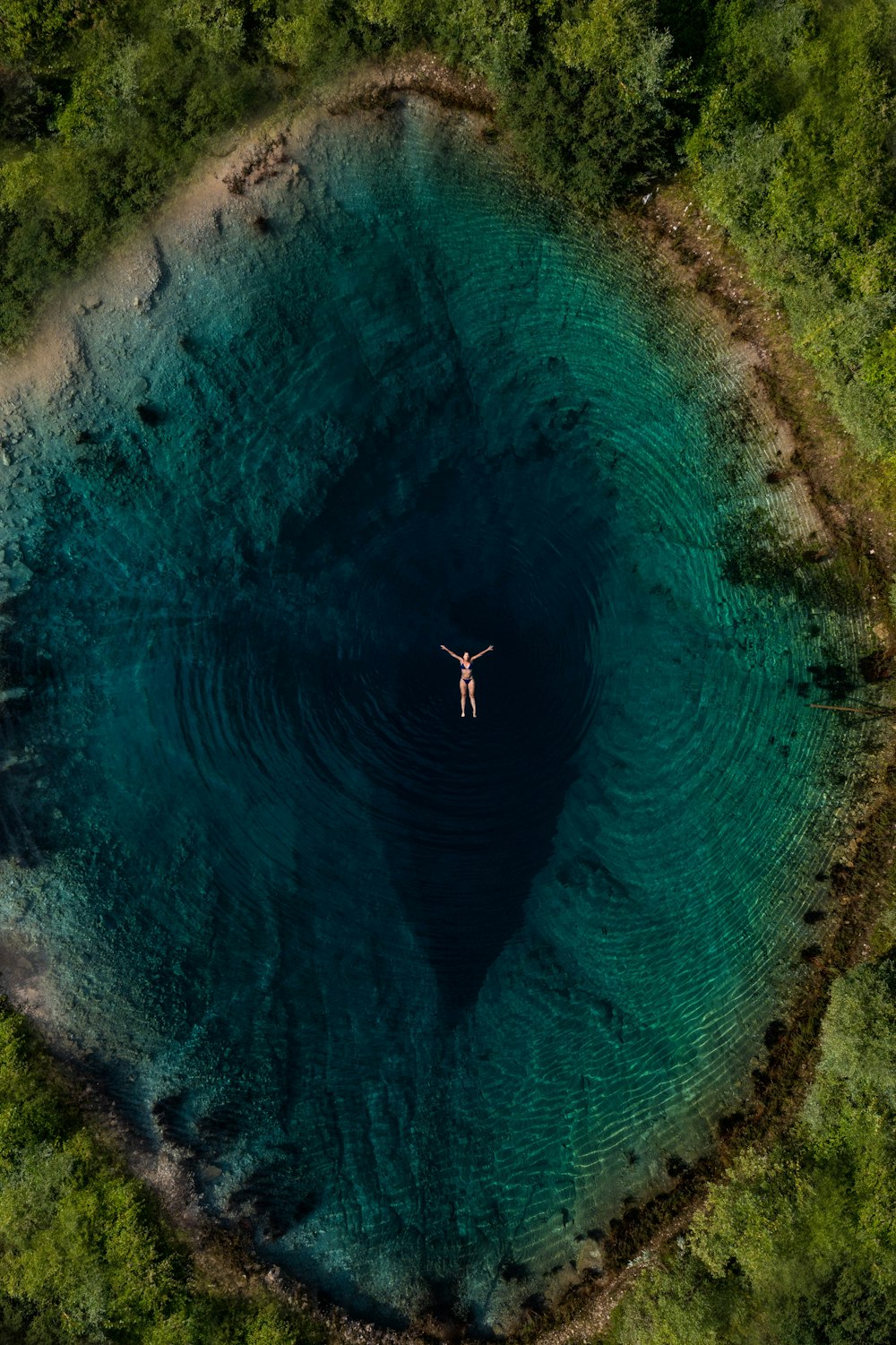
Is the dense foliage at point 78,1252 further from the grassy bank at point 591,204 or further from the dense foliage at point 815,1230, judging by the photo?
the dense foliage at point 815,1230

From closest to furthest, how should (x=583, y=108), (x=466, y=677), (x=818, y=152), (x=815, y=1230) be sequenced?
1. (x=818, y=152)
2. (x=583, y=108)
3. (x=815, y=1230)
4. (x=466, y=677)

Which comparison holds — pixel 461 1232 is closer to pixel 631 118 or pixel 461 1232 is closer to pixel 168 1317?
pixel 168 1317

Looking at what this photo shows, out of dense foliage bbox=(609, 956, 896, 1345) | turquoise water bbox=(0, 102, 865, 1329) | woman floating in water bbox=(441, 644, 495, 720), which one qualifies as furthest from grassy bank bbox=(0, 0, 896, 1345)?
woman floating in water bbox=(441, 644, 495, 720)

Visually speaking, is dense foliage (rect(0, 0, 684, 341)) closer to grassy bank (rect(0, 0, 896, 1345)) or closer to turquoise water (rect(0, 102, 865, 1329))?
grassy bank (rect(0, 0, 896, 1345))

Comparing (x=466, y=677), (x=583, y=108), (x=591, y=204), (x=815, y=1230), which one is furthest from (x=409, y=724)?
(x=815, y=1230)

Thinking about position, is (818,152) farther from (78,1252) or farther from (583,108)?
(78,1252)

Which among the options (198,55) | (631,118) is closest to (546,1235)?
(631,118)
